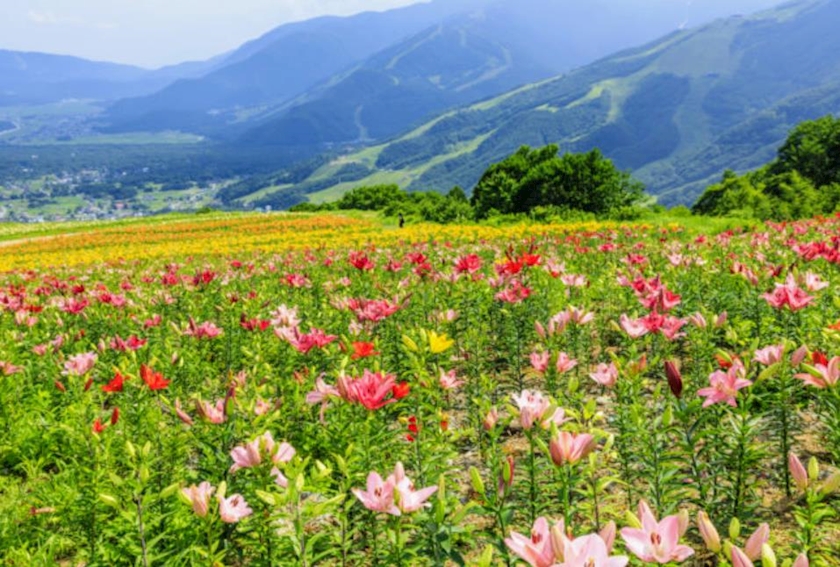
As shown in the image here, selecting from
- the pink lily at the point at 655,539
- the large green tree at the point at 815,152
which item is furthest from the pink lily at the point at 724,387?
the large green tree at the point at 815,152

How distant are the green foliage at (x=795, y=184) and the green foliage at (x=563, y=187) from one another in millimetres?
5889

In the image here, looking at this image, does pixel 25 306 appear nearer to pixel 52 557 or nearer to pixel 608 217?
pixel 52 557

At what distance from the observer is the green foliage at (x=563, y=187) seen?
31.6m

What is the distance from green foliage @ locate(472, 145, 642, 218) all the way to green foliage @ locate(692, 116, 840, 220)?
19.3 ft

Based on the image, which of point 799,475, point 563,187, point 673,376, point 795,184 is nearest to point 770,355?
point 673,376

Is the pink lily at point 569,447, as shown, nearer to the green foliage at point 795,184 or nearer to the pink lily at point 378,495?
the pink lily at point 378,495

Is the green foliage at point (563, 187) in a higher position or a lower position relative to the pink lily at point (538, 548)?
lower

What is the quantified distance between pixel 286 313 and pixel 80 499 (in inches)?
67.4

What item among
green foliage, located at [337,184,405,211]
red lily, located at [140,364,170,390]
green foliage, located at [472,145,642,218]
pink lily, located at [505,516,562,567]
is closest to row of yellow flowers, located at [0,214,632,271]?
green foliage, located at [472,145,642,218]

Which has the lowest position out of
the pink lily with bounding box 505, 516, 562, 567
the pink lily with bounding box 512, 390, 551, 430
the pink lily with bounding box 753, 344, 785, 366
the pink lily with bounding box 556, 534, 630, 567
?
the pink lily with bounding box 753, 344, 785, 366

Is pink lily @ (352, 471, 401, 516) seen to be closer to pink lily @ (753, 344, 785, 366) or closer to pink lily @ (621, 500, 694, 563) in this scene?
pink lily @ (621, 500, 694, 563)

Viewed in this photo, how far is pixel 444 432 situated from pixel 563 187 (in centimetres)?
3095

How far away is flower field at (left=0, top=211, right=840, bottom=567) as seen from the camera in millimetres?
2135

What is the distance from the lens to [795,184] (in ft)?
108
